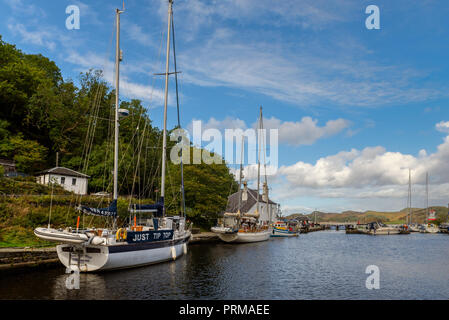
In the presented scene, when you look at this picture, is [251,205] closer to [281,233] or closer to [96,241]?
[281,233]

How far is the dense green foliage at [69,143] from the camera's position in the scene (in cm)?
5706

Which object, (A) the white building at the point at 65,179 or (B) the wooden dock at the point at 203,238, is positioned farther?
(A) the white building at the point at 65,179

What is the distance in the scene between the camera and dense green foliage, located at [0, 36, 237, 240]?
57.1m

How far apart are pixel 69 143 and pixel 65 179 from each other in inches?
759

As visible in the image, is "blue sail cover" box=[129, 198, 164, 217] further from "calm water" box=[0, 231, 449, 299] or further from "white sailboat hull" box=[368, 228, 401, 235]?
"white sailboat hull" box=[368, 228, 401, 235]

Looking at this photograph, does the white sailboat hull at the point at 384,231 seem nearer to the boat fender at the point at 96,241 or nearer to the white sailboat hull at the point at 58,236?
the boat fender at the point at 96,241

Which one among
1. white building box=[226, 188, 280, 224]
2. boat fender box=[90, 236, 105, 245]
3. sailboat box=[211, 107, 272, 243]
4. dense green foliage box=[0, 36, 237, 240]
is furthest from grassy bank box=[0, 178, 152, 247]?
white building box=[226, 188, 280, 224]

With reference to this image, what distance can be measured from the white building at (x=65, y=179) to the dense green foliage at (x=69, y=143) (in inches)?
147

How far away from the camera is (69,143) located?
6962 cm

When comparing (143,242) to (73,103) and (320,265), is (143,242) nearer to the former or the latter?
(320,265)

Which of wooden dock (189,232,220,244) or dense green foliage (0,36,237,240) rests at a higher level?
dense green foliage (0,36,237,240)

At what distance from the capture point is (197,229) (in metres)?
56.6

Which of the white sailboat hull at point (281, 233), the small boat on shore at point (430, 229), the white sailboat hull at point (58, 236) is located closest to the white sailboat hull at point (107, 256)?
the white sailboat hull at point (58, 236)

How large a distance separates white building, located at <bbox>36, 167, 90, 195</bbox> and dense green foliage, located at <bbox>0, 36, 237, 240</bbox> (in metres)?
3.74
